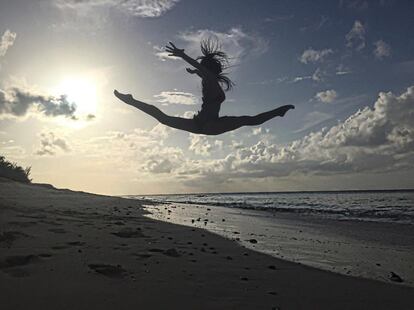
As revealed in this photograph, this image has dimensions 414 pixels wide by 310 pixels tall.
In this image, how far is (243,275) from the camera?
6.61m

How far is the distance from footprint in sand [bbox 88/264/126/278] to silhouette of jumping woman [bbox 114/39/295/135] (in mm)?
2850

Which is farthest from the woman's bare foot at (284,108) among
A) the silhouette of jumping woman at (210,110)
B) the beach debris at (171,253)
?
the beach debris at (171,253)

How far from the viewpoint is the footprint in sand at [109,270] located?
18.5 feet

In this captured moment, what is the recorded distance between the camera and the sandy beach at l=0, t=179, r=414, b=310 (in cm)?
467

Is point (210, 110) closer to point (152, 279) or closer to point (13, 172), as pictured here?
point (152, 279)

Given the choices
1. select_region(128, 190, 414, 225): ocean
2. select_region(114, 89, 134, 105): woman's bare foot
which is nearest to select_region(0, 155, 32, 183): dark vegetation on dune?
select_region(128, 190, 414, 225): ocean

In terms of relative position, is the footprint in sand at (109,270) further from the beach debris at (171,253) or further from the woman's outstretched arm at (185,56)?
the woman's outstretched arm at (185,56)

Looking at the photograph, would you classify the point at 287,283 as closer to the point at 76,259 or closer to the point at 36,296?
the point at 76,259

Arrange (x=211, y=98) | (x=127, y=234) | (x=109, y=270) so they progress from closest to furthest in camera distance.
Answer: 1. (x=109, y=270)
2. (x=211, y=98)
3. (x=127, y=234)

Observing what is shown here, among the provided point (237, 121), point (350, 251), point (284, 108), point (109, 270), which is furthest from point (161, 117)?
point (350, 251)

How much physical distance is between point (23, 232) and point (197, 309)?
15.5 ft

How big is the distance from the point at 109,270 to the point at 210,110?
10.6 ft

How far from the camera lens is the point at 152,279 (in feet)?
18.5

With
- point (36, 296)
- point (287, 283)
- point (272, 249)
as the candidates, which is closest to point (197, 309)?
point (36, 296)
